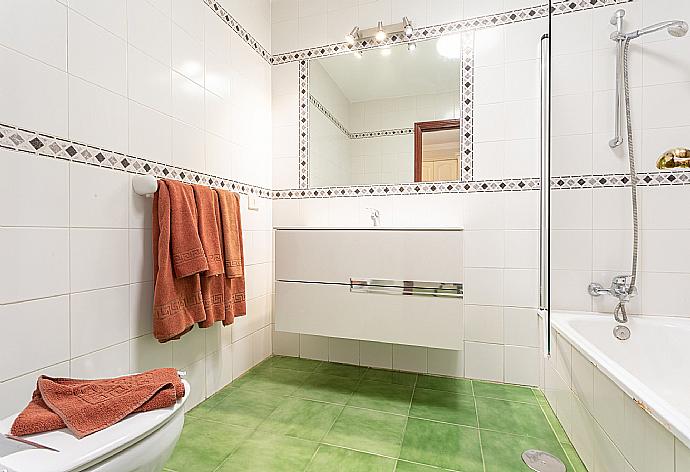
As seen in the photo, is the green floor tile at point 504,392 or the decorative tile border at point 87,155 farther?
the green floor tile at point 504,392

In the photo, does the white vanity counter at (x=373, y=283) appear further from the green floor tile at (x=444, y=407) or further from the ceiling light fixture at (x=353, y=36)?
the ceiling light fixture at (x=353, y=36)

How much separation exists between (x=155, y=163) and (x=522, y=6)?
6.96 ft

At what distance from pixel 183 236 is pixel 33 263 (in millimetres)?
521

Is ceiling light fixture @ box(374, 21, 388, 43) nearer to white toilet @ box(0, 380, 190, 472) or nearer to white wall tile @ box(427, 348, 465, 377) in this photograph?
white wall tile @ box(427, 348, 465, 377)

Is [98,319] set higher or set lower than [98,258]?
lower

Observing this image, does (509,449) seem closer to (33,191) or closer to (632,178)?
(632,178)

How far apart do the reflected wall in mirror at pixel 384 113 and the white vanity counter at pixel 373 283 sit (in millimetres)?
574

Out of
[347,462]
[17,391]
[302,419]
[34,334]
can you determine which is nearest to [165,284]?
[34,334]

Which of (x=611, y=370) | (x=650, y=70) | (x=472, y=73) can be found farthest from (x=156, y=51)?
(x=650, y=70)

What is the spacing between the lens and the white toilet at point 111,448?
793 millimetres

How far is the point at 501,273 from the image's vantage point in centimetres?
216

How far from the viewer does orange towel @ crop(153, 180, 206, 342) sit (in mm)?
1527

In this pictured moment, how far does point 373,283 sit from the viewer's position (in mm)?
1949

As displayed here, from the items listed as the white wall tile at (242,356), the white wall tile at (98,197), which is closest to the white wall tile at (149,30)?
the white wall tile at (98,197)
